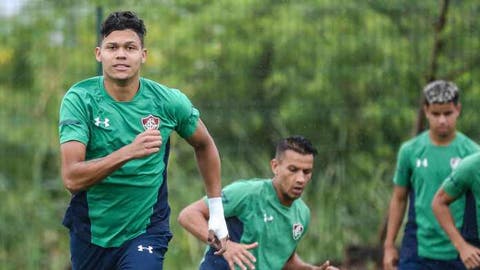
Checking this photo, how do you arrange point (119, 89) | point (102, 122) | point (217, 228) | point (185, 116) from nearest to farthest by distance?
1. point (102, 122)
2. point (119, 89)
3. point (185, 116)
4. point (217, 228)

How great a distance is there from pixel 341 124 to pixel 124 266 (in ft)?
17.6

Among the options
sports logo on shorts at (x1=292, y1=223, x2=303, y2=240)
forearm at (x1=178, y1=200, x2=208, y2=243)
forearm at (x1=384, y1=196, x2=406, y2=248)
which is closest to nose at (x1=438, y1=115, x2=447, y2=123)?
forearm at (x1=384, y1=196, x2=406, y2=248)

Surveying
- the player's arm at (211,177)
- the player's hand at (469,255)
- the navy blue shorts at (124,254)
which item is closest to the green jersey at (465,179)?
the player's hand at (469,255)

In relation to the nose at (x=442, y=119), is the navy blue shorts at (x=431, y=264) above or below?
below

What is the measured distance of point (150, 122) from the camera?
6.43 metres

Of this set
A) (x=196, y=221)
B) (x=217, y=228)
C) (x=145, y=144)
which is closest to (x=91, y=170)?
(x=145, y=144)

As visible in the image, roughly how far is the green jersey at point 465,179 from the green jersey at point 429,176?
1.94 feet

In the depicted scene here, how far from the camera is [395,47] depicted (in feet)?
37.8

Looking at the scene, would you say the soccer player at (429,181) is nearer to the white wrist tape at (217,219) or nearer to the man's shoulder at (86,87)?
the white wrist tape at (217,219)

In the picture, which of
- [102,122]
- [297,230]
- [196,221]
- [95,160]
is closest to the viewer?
[95,160]

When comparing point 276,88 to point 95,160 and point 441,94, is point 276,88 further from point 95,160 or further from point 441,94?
point 95,160

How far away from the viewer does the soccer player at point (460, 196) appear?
8320 millimetres

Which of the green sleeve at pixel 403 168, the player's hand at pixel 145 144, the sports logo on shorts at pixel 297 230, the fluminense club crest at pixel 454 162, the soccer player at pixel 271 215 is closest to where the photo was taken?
the player's hand at pixel 145 144

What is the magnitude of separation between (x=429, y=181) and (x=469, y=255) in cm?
103
